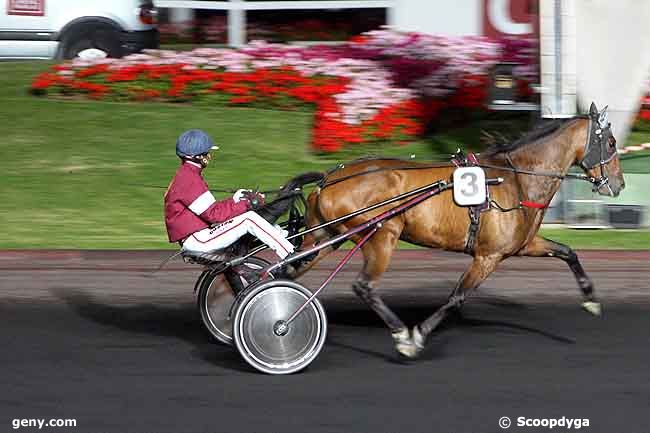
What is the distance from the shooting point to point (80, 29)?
17.2 meters

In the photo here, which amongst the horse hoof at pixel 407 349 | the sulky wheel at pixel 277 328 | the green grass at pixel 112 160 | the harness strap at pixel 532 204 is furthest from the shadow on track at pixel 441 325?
the green grass at pixel 112 160

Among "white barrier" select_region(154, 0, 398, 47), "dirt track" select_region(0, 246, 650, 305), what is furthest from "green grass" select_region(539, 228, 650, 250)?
"white barrier" select_region(154, 0, 398, 47)

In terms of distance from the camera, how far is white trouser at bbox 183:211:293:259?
284 inches

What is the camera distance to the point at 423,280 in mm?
9930

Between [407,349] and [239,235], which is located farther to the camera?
[407,349]

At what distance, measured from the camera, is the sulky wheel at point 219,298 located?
7906 mm

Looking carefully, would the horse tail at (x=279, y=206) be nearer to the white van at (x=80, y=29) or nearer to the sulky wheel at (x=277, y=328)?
the sulky wheel at (x=277, y=328)

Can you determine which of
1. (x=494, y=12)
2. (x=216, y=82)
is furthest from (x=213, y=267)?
(x=494, y=12)

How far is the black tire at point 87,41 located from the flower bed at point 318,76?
1.04m

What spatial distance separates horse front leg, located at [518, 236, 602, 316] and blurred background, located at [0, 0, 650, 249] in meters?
3.03

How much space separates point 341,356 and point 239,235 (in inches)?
43.3

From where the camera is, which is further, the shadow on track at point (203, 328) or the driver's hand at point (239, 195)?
the shadow on track at point (203, 328)

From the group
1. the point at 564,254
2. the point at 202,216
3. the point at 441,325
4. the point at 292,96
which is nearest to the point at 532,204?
the point at 564,254

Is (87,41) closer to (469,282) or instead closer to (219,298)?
(219,298)
